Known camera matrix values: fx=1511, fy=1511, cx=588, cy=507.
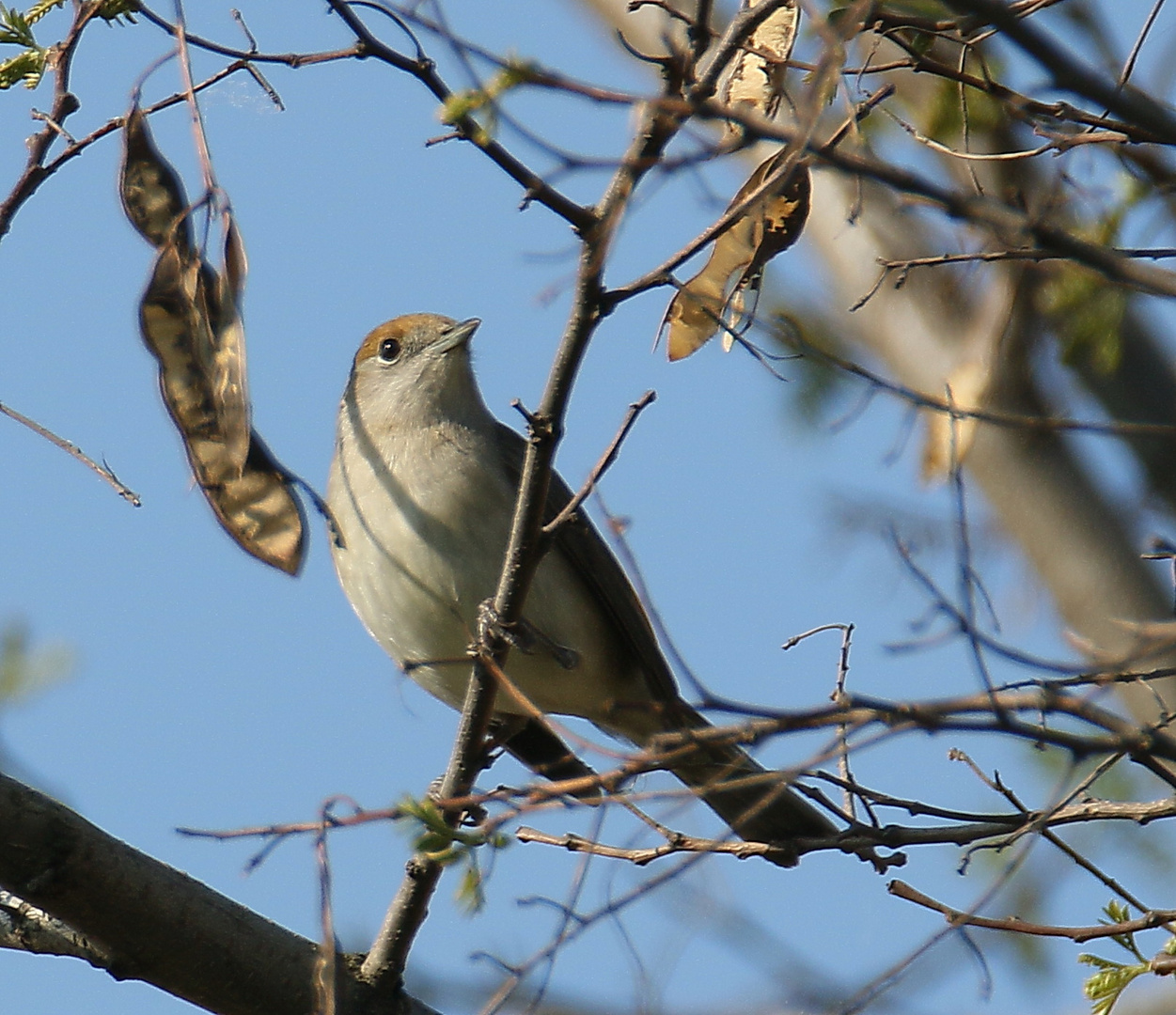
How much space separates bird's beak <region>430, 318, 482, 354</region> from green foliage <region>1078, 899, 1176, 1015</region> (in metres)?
3.71

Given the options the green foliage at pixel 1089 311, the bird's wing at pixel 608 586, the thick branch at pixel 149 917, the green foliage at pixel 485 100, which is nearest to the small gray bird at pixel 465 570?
the bird's wing at pixel 608 586

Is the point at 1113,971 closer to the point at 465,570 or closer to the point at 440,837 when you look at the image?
the point at 440,837

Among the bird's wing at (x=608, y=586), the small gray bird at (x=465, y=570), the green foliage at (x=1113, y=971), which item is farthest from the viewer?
the bird's wing at (x=608, y=586)

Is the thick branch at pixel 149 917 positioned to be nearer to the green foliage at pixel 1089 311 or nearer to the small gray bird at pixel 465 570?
the small gray bird at pixel 465 570

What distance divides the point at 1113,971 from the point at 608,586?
2.90 m

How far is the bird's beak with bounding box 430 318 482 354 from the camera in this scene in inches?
252

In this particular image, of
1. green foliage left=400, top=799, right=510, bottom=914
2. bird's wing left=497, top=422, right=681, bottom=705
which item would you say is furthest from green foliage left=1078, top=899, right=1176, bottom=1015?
bird's wing left=497, top=422, right=681, bottom=705

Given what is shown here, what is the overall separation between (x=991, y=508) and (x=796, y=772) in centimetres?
472

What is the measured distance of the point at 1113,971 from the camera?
359 centimetres

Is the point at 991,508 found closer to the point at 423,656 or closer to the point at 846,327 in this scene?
the point at 846,327

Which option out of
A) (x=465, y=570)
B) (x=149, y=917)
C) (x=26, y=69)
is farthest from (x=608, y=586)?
(x=26, y=69)

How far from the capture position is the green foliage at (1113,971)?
11.5 feet

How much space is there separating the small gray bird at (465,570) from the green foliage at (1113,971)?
167 centimetres

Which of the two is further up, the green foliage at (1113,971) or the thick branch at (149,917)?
the green foliage at (1113,971)
